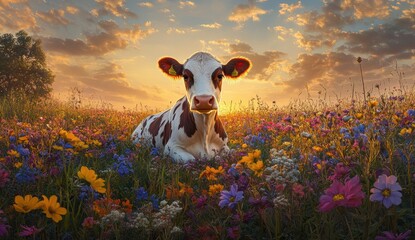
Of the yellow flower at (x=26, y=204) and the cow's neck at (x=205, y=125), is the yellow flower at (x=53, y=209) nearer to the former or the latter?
the yellow flower at (x=26, y=204)

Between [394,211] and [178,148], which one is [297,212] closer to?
[394,211]

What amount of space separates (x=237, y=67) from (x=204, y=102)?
1.96 m

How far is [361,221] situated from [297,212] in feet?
1.31

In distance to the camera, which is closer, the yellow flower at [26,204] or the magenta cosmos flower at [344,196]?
the magenta cosmos flower at [344,196]

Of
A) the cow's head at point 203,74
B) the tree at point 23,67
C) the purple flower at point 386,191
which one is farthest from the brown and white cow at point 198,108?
the tree at point 23,67

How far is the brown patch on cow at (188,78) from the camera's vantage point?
6414 millimetres

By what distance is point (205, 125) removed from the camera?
21.6ft

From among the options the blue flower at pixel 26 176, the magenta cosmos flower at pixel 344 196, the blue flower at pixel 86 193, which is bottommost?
the blue flower at pixel 86 193

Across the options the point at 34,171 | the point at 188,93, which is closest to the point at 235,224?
the point at 34,171

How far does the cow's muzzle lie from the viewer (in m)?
5.58

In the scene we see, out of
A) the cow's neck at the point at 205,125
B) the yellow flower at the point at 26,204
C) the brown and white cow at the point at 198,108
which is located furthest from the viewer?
the cow's neck at the point at 205,125

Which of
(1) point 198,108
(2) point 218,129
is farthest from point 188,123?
(1) point 198,108

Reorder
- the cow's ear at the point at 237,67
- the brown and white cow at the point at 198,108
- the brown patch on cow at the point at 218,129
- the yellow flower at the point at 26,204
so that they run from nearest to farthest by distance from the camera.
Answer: the yellow flower at the point at 26,204 → the brown and white cow at the point at 198,108 → the brown patch on cow at the point at 218,129 → the cow's ear at the point at 237,67

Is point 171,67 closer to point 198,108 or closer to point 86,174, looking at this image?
point 198,108
